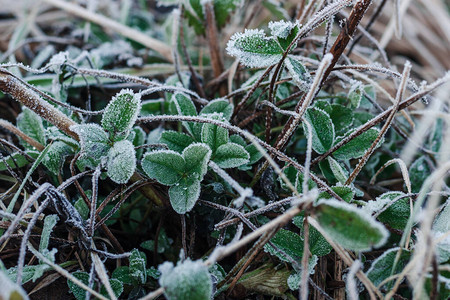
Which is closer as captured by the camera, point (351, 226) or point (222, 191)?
point (351, 226)

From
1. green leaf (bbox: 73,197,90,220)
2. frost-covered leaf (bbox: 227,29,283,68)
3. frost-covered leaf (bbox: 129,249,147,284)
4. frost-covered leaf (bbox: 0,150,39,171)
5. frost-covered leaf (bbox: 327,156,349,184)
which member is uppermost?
frost-covered leaf (bbox: 227,29,283,68)

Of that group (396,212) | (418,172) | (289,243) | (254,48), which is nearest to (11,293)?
(289,243)

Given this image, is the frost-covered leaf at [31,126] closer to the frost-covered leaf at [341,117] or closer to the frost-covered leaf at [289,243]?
the frost-covered leaf at [289,243]

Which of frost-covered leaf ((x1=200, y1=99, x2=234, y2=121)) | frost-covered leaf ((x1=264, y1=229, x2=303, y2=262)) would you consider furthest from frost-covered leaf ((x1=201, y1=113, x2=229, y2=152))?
frost-covered leaf ((x1=264, y1=229, x2=303, y2=262))

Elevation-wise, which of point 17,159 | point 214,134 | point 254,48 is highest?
point 254,48

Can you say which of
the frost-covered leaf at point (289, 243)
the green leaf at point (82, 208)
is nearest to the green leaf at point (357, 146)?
the frost-covered leaf at point (289, 243)

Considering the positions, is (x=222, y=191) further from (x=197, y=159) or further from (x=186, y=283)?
(x=186, y=283)

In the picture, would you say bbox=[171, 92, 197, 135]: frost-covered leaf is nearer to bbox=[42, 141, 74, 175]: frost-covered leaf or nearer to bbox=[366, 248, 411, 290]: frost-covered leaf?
bbox=[42, 141, 74, 175]: frost-covered leaf

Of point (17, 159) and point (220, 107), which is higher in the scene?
point (220, 107)
